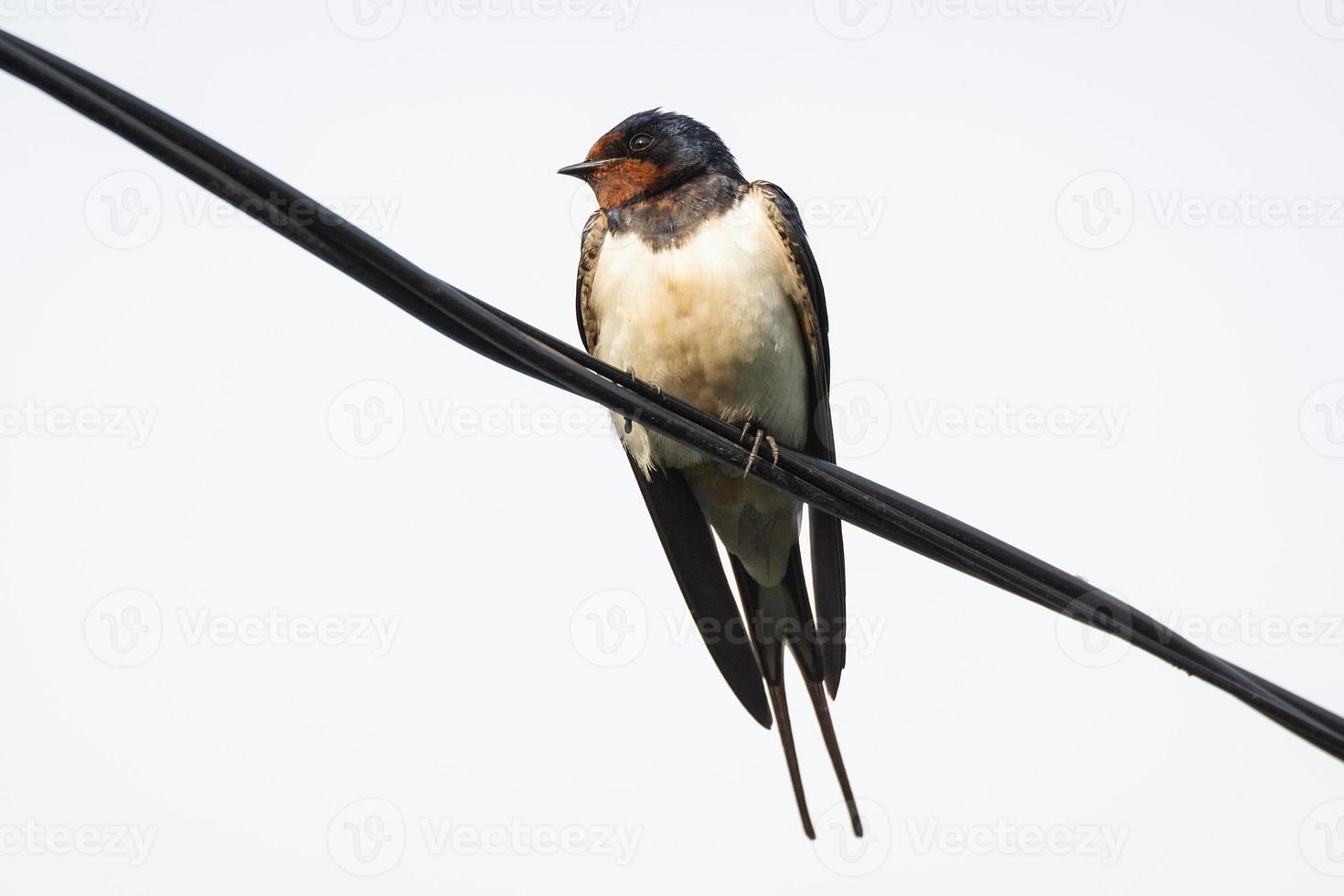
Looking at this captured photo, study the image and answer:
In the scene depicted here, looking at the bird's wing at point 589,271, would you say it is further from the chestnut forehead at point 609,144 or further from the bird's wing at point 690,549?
the chestnut forehead at point 609,144

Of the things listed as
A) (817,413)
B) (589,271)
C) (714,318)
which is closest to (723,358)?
(714,318)

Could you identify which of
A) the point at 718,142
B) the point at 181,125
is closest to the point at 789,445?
the point at 718,142

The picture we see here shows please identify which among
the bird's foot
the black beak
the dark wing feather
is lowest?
the dark wing feather

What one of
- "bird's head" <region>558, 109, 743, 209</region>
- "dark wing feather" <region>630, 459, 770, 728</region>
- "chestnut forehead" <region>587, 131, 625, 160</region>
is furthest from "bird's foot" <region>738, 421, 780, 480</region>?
"chestnut forehead" <region>587, 131, 625, 160</region>

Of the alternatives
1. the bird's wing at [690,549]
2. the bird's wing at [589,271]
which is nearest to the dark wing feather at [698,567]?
the bird's wing at [690,549]

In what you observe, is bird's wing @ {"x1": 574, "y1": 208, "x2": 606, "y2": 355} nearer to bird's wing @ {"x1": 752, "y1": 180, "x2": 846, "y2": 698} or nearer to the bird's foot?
bird's wing @ {"x1": 752, "y1": 180, "x2": 846, "y2": 698}

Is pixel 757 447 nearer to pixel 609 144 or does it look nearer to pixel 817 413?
pixel 817 413

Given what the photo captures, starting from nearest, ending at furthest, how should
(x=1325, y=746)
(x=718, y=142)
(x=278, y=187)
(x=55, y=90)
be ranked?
(x=55, y=90) → (x=278, y=187) → (x=1325, y=746) → (x=718, y=142)

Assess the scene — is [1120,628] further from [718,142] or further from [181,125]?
[718,142]
